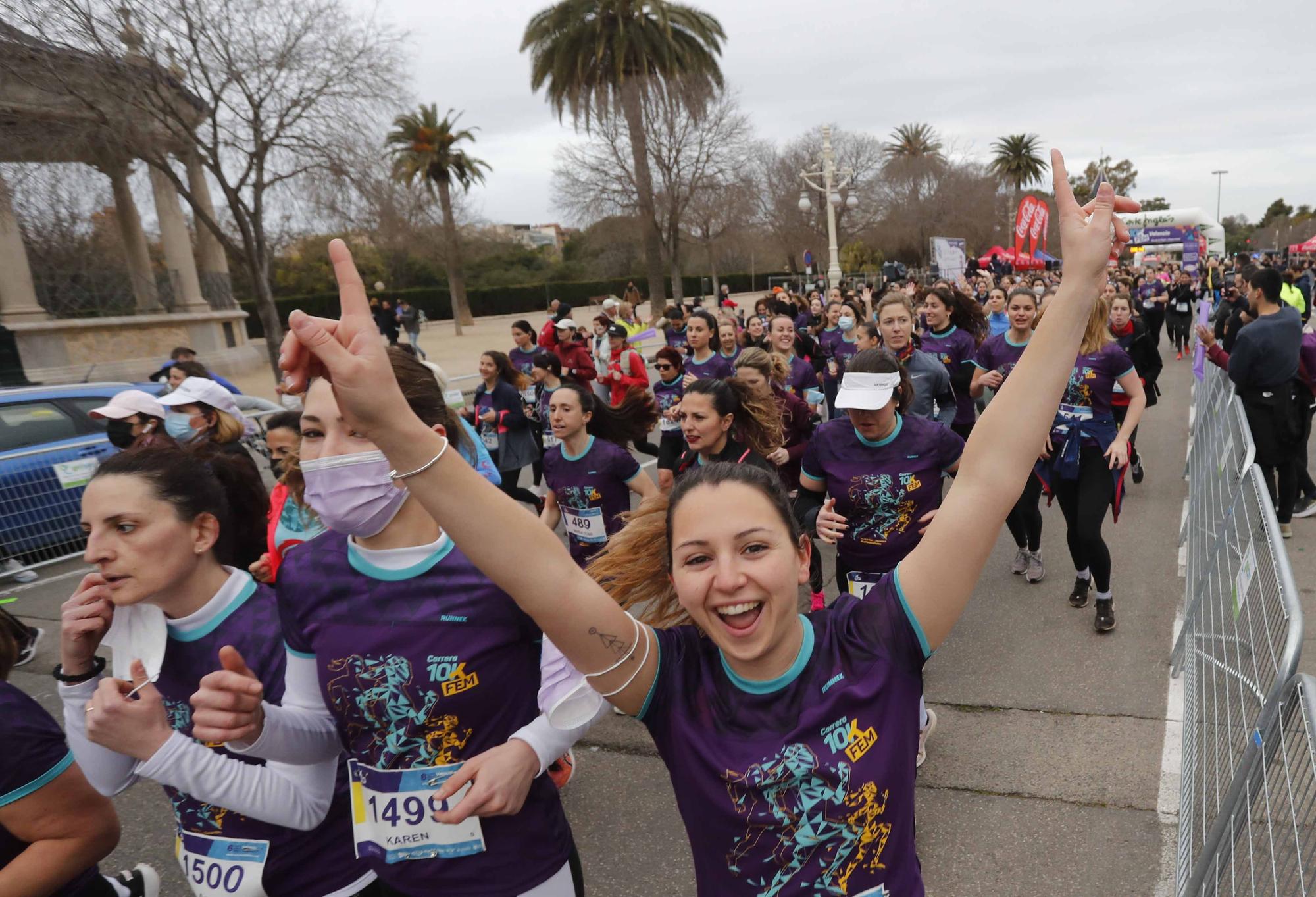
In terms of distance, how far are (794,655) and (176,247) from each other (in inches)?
998

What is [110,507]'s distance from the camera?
6.72 feet

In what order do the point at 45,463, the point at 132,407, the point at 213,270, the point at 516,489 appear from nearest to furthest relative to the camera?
the point at 132,407, the point at 516,489, the point at 45,463, the point at 213,270

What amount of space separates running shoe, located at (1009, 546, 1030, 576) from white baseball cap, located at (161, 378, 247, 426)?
559cm

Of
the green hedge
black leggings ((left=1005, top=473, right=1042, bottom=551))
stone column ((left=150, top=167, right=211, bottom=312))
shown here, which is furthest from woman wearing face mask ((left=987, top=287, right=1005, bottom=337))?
the green hedge

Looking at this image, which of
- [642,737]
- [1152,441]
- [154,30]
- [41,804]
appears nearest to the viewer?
[41,804]

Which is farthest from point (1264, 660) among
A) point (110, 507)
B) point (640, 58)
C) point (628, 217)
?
point (628, 217)

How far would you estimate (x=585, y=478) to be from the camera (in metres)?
4.88

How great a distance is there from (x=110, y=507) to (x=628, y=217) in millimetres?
36138

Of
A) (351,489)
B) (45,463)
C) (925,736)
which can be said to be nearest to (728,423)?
(925,736)

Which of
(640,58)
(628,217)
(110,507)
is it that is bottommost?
(110,507)

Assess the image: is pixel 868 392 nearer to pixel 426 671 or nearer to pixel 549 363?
pixel 426 671

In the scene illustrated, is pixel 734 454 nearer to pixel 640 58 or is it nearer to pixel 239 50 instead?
pixel 239 50

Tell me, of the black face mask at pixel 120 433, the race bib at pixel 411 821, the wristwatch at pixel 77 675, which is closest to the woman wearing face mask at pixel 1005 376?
the race bib at pixel 411 821

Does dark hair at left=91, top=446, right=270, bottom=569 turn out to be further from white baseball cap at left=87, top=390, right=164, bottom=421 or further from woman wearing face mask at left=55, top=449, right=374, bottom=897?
white baseball cap at left=87, top=390, right=164, bottom=421
